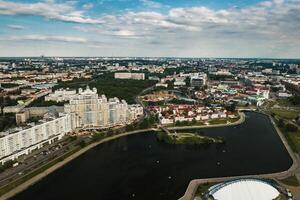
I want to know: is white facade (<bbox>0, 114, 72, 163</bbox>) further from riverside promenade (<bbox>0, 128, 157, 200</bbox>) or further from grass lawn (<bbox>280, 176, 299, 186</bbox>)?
grass lawn (<bbox>280, 176, 299, 186</bbox>)

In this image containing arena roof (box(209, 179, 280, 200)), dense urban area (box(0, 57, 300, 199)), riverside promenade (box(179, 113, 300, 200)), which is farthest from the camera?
dense urban area (box(0, 57, 300, 199))

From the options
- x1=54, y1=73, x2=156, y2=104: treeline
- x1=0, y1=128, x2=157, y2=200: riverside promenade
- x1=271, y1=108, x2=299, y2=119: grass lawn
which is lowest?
x1=0, y1=128, x2=157, y2=200: riverside promenade

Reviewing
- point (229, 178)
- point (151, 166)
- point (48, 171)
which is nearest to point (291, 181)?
point (229, 178)

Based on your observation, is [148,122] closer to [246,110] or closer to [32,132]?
[32,132]

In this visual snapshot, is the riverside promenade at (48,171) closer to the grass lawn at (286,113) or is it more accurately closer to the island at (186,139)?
the island at (186,139)

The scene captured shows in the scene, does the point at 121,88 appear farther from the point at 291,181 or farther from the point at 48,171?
the point at 291,181

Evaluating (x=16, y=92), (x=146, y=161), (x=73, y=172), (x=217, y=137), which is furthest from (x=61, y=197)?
(x=16, y=92)

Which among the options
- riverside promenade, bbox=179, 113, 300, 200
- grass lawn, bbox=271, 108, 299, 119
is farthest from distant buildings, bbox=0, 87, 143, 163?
grass lawn, bbox=271, 108, 299, 119
